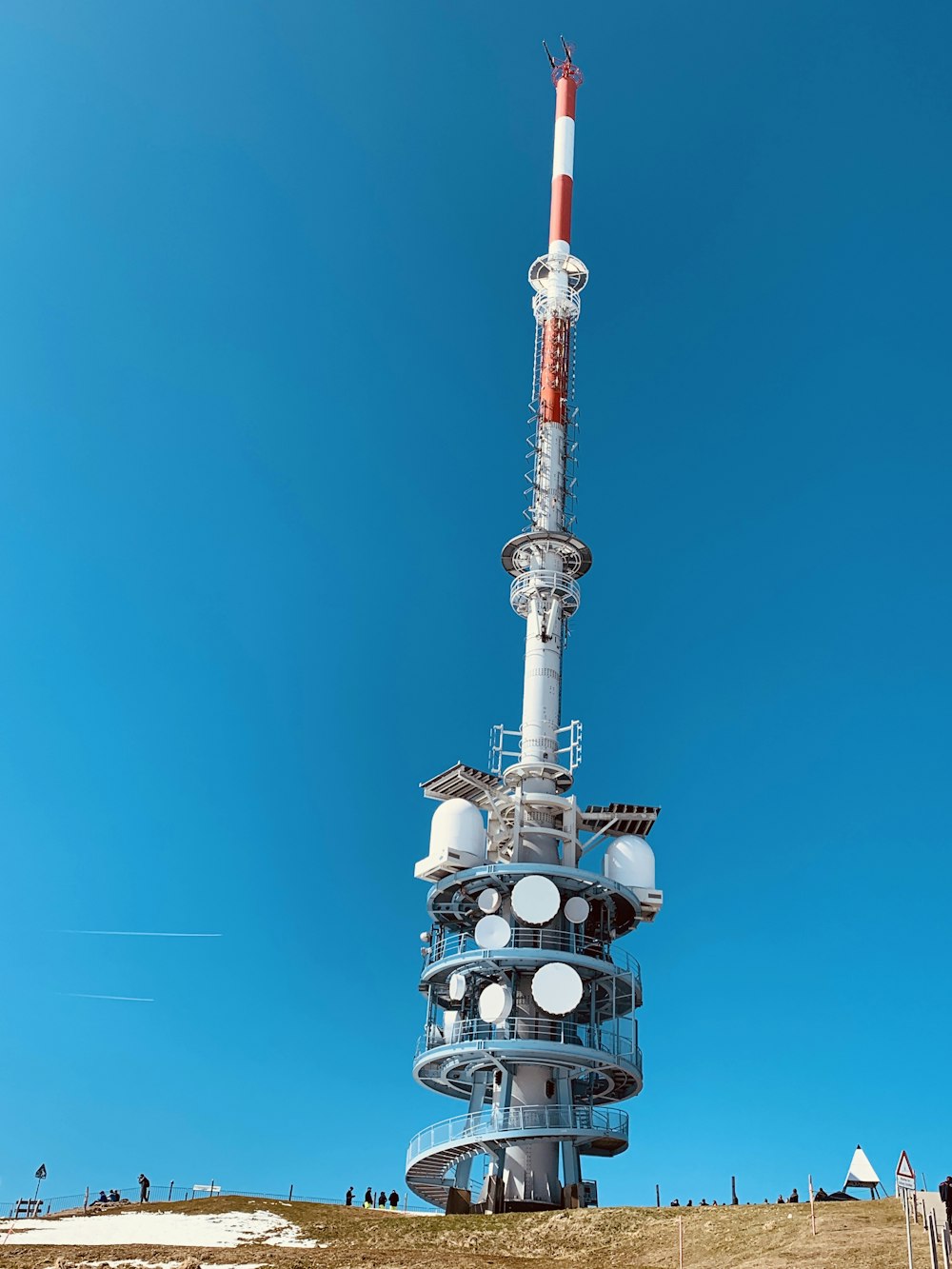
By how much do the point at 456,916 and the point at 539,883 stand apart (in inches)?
276

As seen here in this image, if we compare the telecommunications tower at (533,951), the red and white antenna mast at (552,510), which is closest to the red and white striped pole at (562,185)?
the red and white antenna mast at (552,510)

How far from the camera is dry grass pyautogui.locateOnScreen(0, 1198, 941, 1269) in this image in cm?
3262

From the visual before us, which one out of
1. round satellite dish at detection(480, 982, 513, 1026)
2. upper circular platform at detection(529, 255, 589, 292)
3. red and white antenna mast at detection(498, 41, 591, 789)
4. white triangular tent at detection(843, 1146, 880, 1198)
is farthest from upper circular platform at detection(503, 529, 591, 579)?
white triangular tent at detection(843, 1146, 880, 1198)

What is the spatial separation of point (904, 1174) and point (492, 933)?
99.2 feet

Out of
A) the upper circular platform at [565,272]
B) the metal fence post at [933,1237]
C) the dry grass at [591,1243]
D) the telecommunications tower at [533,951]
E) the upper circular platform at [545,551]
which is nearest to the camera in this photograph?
the metal fence post at [933,1237]

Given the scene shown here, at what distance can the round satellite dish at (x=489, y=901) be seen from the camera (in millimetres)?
59656

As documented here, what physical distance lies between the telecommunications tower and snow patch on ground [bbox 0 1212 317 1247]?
12094 millimetres

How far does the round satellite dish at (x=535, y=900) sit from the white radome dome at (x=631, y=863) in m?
5.55

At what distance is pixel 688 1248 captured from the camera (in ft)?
119

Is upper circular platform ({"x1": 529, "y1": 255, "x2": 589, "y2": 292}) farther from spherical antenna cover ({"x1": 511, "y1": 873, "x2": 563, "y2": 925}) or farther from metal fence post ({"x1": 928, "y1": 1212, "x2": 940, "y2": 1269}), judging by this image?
metal fence post ({"x1": 928, "y1": 1212, "x2": 940, "y2": 1269})

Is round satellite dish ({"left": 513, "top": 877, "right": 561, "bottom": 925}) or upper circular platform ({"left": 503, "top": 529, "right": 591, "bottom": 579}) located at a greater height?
upper circular platform ({"left": 503, "top": 529, "right": 591, "bottom": 579})

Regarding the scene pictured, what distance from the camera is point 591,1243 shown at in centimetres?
3825

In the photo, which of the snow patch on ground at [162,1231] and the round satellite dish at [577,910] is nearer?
the snow patch on ground at [162,1231]

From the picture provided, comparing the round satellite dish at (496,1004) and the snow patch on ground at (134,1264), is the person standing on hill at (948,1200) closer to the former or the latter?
the snow patch on ground at (134,1264)
